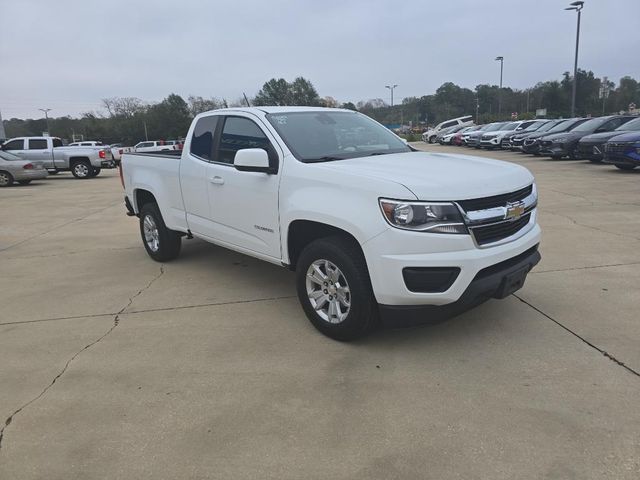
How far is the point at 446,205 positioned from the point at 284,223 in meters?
1.41

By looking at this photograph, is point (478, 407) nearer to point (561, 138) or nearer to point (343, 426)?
point (343, 426)

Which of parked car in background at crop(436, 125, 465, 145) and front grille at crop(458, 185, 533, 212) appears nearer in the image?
front grille at crop(458, 185, 533, 212)

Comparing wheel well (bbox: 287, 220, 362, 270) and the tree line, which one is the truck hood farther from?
the tree line

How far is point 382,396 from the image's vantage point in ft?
10.2

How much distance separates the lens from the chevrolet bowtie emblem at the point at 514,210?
3.54 m

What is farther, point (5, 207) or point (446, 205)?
point (5, 207)

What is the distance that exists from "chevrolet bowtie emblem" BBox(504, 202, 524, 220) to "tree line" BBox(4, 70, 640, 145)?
69.8 metres

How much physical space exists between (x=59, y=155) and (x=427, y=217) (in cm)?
2220

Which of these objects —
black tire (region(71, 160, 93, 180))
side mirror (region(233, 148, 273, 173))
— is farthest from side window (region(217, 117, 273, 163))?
black tire (region(71, 160, 93, 180))

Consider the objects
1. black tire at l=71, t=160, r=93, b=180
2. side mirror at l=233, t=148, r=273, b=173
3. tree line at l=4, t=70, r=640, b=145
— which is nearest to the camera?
side mirror at l=233, t=148, r=273, b=173

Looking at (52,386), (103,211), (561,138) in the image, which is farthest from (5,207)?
(561,138)

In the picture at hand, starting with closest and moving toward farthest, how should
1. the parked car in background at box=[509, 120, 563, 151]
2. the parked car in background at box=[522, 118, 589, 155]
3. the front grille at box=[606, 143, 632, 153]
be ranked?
1. the front grille at box=[606, 143, 632, 153]
2. the parked car in background at box=[522, 118, 589, 155]
3. the parked car in background at box=[509, 120, 563, 151]

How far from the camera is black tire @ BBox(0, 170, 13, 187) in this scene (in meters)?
18.6

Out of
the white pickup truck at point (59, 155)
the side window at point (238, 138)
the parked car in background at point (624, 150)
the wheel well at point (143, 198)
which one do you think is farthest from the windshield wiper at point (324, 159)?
the white pickup truck at point (59, 155)
